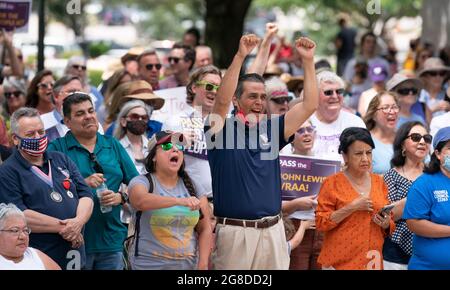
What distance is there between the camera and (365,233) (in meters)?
8.29

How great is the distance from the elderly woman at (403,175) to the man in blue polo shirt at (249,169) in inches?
54.5

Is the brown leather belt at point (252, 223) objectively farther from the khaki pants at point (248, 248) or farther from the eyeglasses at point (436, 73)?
the eyeglasses at point (436, 73)

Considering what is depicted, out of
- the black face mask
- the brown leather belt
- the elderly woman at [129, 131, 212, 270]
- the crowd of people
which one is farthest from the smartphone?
the black face mask

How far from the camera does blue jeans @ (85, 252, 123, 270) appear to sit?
862 cm

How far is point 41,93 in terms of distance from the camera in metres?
11.1

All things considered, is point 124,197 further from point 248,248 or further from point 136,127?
point 248,248

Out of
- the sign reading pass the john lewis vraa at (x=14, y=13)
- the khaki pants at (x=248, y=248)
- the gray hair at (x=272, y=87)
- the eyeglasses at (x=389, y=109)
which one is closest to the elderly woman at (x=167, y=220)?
the khaki pants at (x=248, y=248)

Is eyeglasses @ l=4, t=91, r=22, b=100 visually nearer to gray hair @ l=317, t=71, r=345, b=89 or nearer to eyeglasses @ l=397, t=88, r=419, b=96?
gray hair @ l=317, t=71, r=345, b=89

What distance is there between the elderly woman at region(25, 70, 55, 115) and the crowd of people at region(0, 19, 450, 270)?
95 cm

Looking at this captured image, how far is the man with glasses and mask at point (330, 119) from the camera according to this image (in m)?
9.52

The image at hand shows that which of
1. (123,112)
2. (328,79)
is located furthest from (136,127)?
(328,79)

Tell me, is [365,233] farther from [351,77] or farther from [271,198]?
[351,77]

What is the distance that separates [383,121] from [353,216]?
198 cm

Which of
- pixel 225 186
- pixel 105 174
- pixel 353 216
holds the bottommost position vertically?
pixel 353 216
